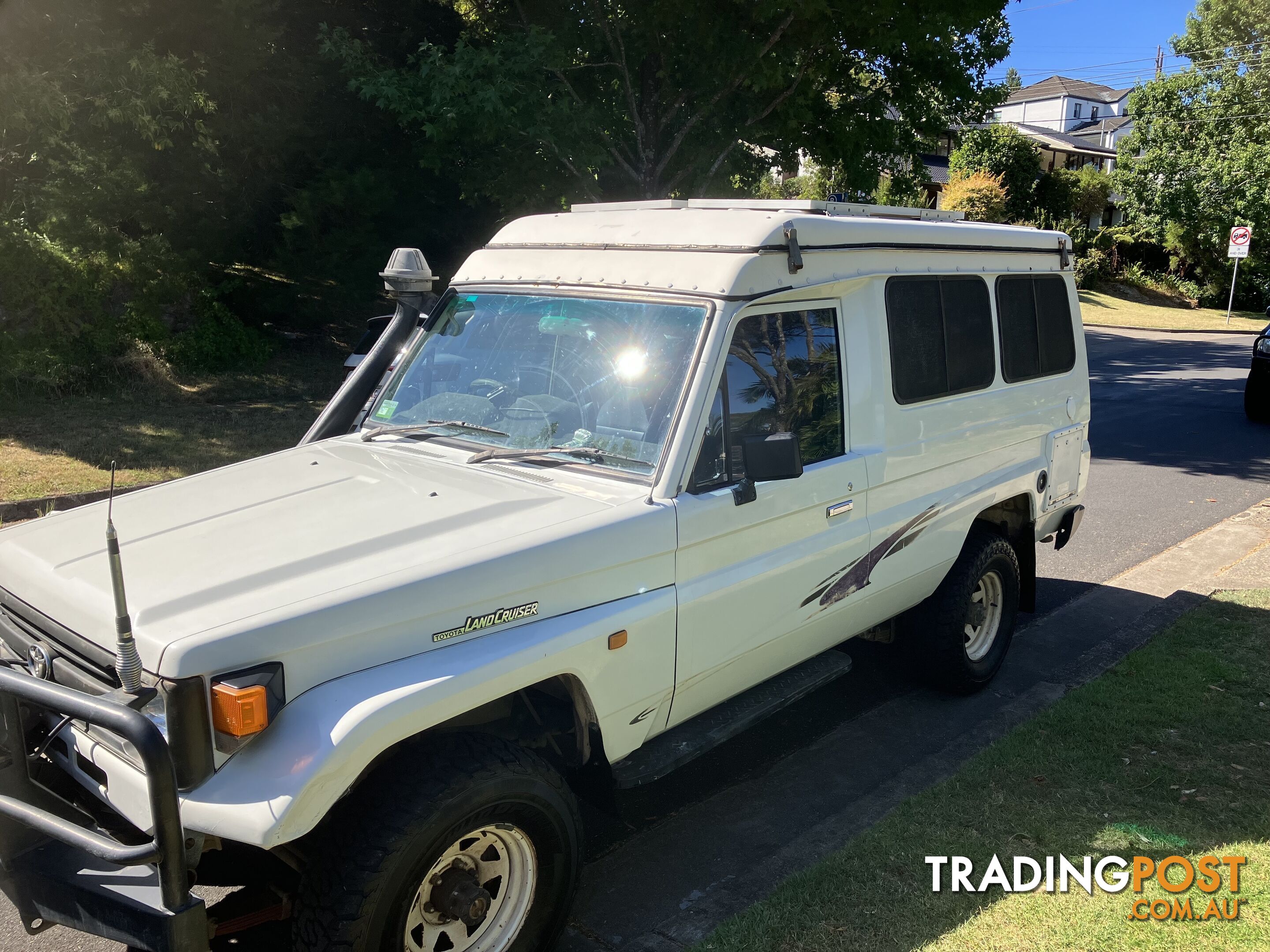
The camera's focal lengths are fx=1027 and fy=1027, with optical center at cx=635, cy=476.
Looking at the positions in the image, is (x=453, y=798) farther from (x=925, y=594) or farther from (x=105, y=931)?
(x=925, y=594)

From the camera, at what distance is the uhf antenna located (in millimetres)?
2445

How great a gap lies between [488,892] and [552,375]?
1.89 meters

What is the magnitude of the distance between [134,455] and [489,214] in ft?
25.4

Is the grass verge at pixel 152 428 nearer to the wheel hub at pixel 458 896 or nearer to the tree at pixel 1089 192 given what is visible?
the wheel hub at pixel 458 896

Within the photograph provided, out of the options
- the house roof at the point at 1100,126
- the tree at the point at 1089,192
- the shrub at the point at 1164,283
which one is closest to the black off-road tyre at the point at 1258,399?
the tree at the point at 1089,192

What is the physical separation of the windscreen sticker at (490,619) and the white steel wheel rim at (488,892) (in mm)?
558

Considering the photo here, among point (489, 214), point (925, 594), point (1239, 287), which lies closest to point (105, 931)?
point (925, 594)

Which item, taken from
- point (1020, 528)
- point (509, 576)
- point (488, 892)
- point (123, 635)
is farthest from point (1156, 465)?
point (123, 635)

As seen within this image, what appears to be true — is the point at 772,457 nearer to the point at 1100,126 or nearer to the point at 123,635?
the point at 123,635

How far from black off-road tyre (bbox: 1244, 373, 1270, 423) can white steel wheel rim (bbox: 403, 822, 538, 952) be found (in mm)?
14372

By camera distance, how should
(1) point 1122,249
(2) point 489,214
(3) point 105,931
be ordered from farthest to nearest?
1. (1) point 1122,249
2. (2) point 489,214
3. (3) point 105,931

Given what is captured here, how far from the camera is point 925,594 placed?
5.10m

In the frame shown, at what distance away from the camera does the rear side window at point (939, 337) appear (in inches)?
184

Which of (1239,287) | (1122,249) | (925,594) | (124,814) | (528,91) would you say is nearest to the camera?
(124,814)
